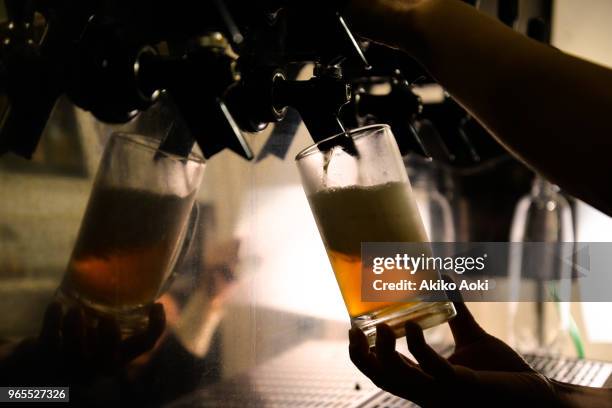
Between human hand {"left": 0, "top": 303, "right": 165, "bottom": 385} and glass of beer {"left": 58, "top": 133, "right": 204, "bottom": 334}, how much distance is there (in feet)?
0.04

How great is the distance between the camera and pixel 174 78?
56cm

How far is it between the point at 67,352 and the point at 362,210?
1.01ft

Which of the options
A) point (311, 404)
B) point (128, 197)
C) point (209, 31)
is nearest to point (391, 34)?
point (209, 31)

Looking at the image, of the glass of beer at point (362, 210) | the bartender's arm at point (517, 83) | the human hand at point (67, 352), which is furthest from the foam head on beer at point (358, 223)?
the human hand at point (67, 352)

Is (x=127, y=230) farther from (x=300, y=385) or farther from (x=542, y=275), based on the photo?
(x=542, y=275)

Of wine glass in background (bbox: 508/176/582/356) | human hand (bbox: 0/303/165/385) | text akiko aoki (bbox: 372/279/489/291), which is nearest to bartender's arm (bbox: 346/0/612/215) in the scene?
text akiko aoki (bbox: 372/279/489/291)

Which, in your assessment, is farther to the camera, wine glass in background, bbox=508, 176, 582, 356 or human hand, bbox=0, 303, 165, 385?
wine glass in background, bbox=508, 176, 582, 356

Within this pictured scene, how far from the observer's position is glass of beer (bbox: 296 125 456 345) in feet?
2.12

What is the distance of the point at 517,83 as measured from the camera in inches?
22.3

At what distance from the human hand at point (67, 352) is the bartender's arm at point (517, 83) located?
379 mm

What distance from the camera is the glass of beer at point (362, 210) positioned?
65 cm

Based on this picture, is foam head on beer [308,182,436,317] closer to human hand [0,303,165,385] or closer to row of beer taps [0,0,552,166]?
row of beer taps [0,0,552,166]

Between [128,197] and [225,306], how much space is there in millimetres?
233

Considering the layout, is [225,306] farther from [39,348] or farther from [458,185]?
[458,185]
